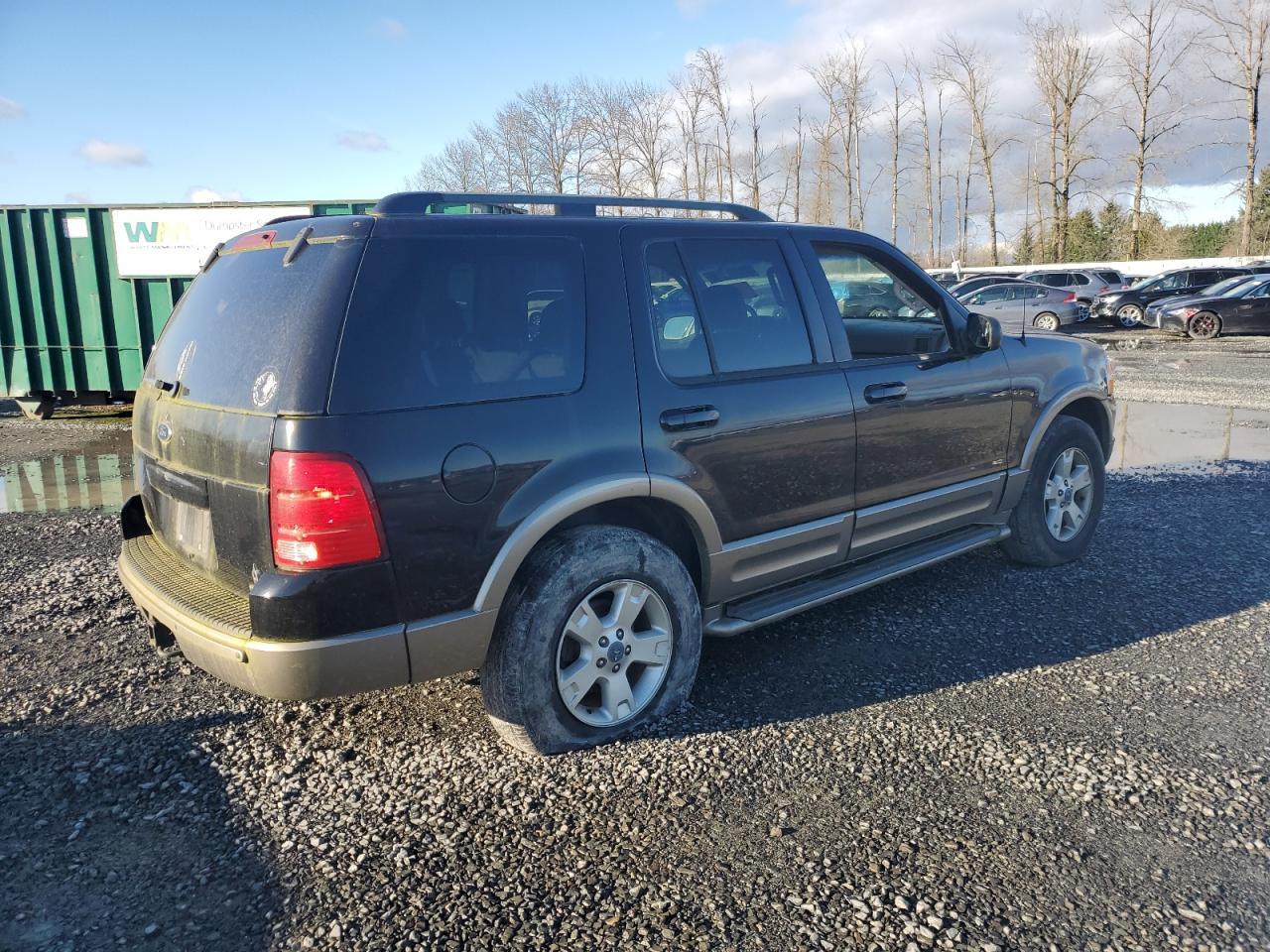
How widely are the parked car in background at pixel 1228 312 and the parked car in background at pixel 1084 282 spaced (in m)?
3.46

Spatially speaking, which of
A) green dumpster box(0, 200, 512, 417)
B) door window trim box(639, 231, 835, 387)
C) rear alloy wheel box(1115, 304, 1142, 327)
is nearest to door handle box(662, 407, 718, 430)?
door window trim box(639, 231, 835, 387)

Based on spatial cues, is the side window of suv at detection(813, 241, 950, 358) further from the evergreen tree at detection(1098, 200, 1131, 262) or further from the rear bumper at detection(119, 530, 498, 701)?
the evergreen tree at detection(1098, 200, 1131, 262)

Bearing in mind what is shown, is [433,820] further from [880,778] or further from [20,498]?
[20,498]

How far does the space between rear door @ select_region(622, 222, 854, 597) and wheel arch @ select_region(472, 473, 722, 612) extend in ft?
0.23

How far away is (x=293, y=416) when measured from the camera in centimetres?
276

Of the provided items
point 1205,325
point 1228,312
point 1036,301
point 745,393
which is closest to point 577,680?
point 745,393

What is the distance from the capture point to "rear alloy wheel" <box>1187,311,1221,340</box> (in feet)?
73.3

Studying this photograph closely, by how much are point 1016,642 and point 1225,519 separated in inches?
124

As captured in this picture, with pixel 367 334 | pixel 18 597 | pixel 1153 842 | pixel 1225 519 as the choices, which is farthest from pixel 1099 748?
pixel 18 597

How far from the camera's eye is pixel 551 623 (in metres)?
3.20

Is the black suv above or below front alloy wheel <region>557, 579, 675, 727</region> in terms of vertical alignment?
above

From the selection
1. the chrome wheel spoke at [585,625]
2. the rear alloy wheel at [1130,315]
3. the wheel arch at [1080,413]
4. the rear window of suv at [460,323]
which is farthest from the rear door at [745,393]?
the rear alloy wheel at [1130,315]

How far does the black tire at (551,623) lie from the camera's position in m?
3.17

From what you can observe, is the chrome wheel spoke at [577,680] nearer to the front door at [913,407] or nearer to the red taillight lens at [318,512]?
the red taillight lens at [318,512]
